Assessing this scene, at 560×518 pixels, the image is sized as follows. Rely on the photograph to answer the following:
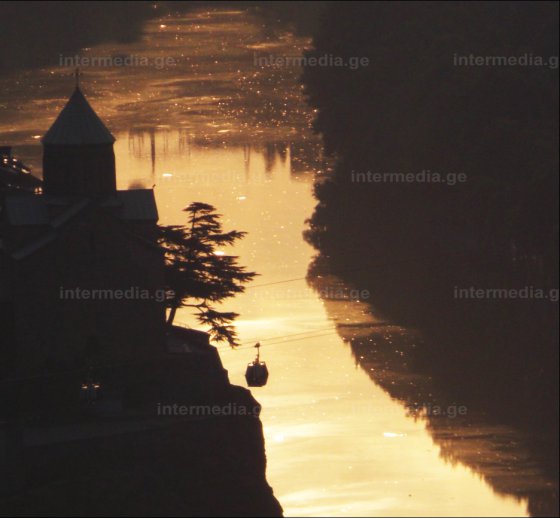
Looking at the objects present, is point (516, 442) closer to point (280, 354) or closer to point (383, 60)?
point (280, 354)

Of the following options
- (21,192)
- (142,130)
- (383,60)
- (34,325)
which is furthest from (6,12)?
(34,325)

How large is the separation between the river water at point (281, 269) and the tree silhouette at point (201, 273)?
6.88 ft

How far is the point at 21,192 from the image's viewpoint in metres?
65.8

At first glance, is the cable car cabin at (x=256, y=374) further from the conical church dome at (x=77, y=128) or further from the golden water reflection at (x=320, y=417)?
the conical church dome at (x=77, y=128)

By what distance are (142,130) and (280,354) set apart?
153ft

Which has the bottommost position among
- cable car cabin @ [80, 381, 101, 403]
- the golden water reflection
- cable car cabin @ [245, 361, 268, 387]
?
the golden water reflection

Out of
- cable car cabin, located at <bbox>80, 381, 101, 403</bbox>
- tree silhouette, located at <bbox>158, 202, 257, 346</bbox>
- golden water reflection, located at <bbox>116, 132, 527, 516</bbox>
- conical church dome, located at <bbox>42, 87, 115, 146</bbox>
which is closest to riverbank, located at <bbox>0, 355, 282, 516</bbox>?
cable car cabin, located at <bbox>80, 381, 101, 403</bbox>

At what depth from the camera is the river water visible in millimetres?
56156

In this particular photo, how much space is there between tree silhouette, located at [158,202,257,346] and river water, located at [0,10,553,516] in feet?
6.88

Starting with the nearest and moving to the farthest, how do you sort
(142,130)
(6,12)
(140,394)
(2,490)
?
(2,490) → (140,394) → (142,130) → (6,12)

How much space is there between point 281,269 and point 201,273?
1751cm

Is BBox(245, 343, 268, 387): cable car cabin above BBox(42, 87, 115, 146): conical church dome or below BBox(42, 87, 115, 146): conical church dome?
below

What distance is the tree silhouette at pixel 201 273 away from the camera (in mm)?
62812

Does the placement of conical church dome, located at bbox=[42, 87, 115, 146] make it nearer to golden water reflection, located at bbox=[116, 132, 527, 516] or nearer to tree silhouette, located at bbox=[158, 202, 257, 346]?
tree silhouette, located at bbox=[158, 202, 257, 346]
